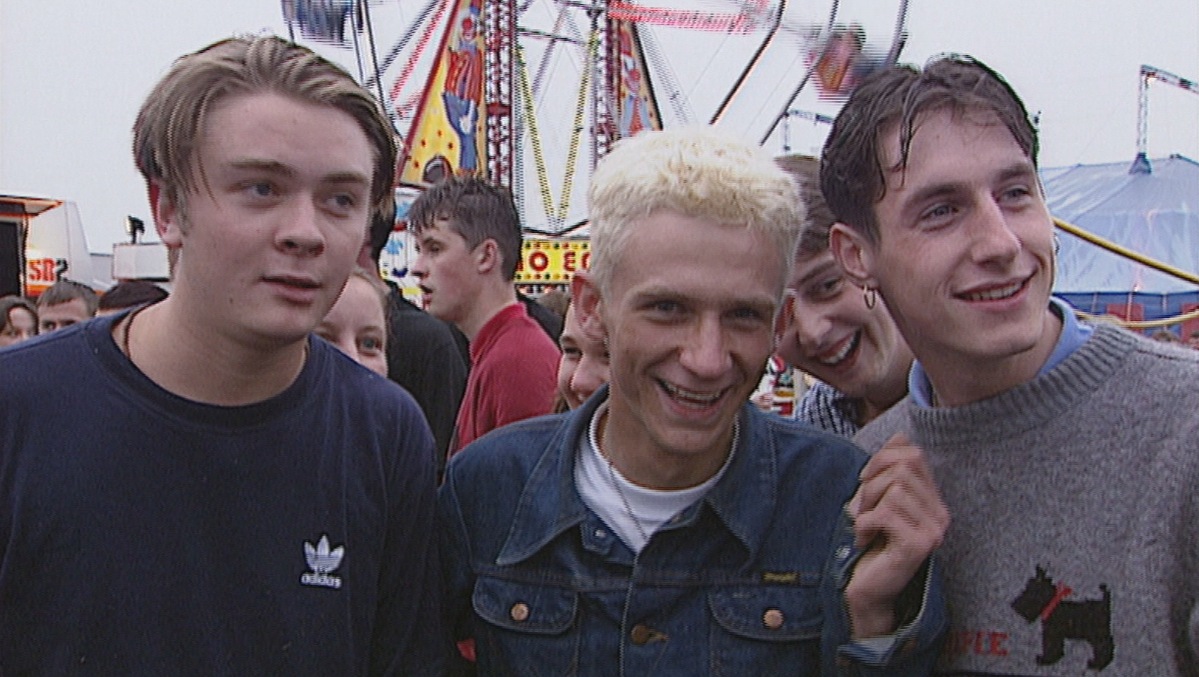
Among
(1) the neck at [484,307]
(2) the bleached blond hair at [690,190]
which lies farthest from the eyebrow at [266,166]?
(1) the neck at [484,307]

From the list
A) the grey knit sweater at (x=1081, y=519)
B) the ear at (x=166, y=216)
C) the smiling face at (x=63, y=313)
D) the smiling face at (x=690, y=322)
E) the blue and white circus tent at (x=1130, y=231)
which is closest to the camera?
the grey knit sweater at (x=1081, y=519)

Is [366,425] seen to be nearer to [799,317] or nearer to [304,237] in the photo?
[304,237]

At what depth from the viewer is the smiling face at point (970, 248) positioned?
1.60 m

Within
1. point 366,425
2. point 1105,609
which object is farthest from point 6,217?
point 1105,609

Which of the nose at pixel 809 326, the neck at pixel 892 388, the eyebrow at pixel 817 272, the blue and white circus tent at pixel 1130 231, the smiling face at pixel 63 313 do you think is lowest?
the blue and white circus tent at pixel 1130 231

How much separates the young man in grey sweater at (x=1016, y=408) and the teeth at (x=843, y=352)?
487mm

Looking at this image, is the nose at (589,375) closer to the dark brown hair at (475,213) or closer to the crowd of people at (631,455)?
the crowd of people at (631,455)

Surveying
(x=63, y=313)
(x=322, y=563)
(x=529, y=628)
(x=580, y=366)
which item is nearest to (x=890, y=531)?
(x=529, y=628)

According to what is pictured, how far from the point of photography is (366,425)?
177cm

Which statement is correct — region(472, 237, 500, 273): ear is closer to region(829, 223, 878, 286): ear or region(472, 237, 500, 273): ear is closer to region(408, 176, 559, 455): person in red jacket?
region(408, 176, 559, 455): person in red jacket

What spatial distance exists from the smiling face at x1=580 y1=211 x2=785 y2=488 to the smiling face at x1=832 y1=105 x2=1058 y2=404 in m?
0.22

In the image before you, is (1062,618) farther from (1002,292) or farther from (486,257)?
(486,257)

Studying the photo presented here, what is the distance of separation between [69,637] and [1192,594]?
1.59 meters

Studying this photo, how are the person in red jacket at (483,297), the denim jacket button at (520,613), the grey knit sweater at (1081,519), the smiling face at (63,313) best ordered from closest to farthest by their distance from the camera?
the grey knit sweater at (1081,519) → the denim jacket button at (520,613) → the person in red jacket at (483,297) → the smiling face at (63,313)
